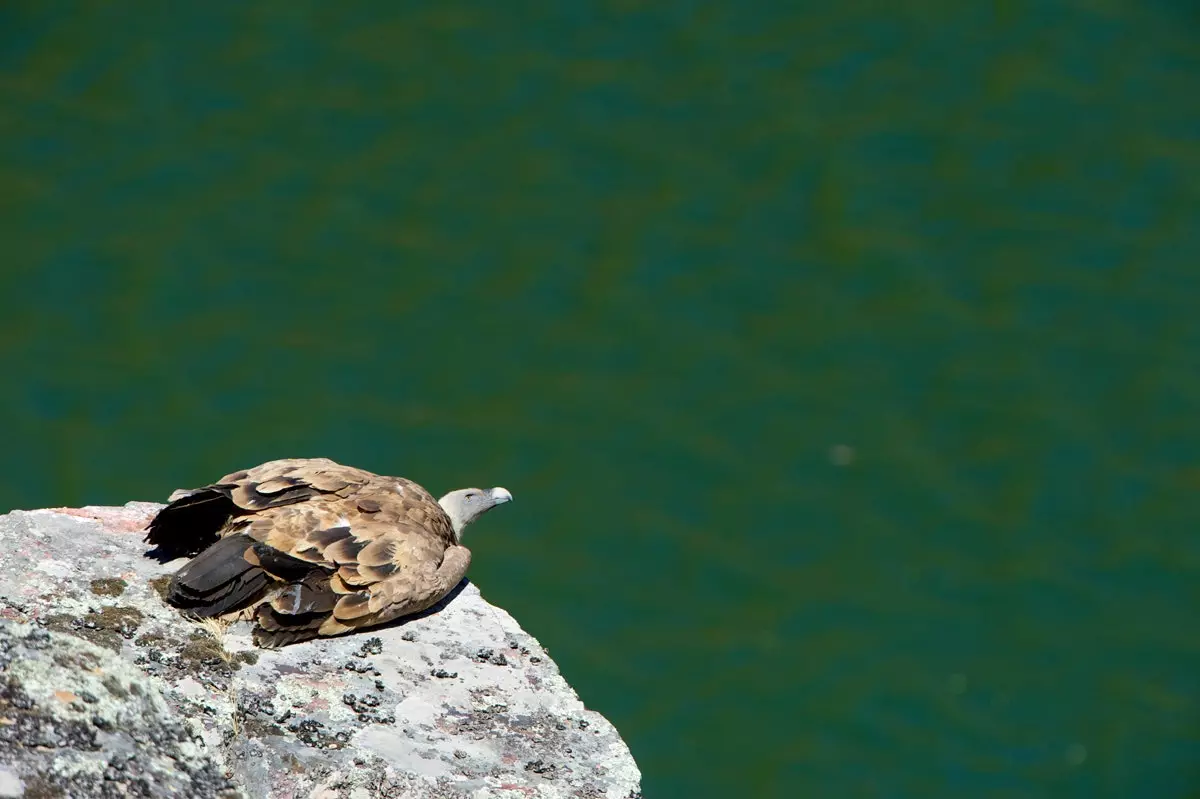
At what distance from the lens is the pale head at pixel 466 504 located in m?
12.0

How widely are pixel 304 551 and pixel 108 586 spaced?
1144 mm

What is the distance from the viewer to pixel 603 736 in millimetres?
8266

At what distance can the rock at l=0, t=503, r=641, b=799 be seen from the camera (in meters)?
6.41

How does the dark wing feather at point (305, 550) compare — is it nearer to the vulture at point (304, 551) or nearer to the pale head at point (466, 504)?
the vulture at point (304, 551)

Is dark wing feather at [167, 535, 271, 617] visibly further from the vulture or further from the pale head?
the pale head

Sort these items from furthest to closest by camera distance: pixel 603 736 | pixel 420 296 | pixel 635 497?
pixel 420 296, pixel 635 497, pixel 603 736

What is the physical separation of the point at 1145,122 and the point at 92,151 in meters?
13.3

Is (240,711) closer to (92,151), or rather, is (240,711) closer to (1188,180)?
(92,151)

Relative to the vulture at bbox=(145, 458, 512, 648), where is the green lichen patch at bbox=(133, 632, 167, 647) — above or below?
above

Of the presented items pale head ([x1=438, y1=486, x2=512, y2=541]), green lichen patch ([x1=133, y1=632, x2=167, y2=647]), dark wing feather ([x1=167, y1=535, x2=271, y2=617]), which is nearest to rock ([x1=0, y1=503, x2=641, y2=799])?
green lichen patch ([x1=133, y1=632, x2=167, y2=647])

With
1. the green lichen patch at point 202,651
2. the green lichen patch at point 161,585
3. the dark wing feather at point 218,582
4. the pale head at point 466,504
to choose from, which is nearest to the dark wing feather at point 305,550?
the dark wing feather at point 218,582

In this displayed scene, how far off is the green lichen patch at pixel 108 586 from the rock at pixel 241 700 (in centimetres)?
1

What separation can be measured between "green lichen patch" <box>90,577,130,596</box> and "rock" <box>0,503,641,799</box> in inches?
0.4

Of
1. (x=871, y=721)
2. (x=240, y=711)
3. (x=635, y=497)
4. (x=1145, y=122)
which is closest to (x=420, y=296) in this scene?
(x=635, y=497)
